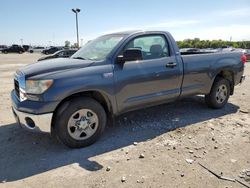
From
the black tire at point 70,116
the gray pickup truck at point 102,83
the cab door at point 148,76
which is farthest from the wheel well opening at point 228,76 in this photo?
the black tire at point 70,116

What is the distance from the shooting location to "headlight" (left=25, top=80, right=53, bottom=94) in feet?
13.2

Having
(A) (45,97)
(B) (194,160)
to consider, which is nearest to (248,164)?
(B) (194,160)

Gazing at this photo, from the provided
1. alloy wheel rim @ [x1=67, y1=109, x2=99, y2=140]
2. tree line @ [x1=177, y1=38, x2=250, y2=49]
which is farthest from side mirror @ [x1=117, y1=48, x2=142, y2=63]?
tree line @ [x1=177, y1=38, x2=250, y2=49]

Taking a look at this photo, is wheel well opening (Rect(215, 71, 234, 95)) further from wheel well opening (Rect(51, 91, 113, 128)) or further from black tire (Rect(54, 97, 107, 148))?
black tire (Rect(54, 97, 107, 148))

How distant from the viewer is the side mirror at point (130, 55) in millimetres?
4613

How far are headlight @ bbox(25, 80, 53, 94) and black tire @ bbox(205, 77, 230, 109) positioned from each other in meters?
3.88

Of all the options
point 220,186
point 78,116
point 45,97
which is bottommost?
point 220,186

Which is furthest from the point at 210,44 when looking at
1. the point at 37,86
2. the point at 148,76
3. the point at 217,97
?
the point at 37,86

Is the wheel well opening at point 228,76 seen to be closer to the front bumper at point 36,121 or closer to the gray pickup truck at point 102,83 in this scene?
the gray pickup truck at point 102,83

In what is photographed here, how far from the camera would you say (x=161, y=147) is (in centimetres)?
446

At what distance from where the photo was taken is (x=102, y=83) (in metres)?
4.47

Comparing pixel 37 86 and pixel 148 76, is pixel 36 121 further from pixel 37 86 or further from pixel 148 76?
pixel 148 76

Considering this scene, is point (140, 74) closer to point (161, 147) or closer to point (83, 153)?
point (161, 147)

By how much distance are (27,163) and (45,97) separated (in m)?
0.96
